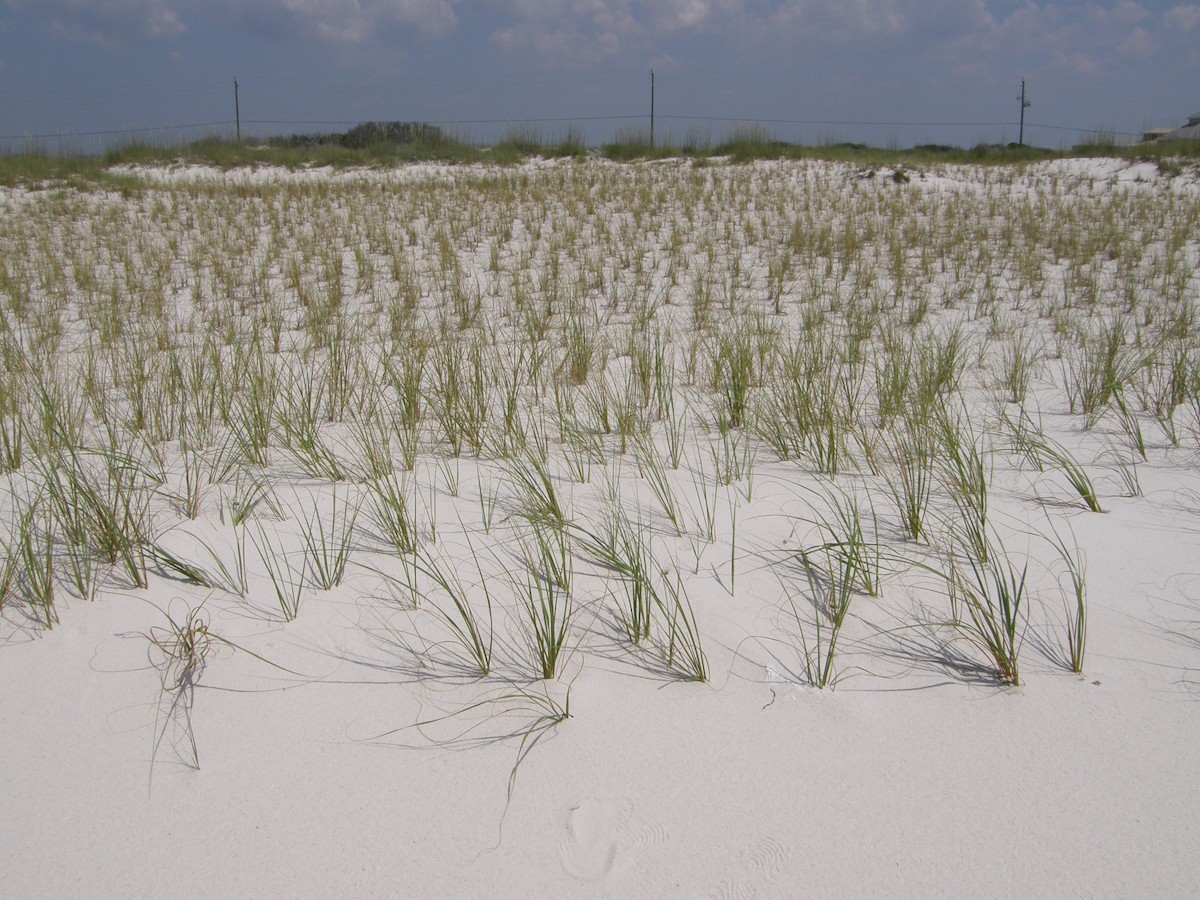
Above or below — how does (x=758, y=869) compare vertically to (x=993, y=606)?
below

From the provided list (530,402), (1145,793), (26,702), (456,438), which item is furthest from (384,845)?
(530,402)

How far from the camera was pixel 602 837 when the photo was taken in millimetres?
1417

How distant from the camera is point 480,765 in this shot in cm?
158

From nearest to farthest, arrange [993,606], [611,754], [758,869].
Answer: [758,869], [611,754], [993,606]

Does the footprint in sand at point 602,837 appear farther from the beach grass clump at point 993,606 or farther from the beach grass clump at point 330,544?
the beach grass clump at point 330,544

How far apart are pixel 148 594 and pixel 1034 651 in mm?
2331

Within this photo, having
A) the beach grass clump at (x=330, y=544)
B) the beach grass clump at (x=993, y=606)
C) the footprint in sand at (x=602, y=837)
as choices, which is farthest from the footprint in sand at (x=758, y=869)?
the beach grass clump at (x=330, y=544)

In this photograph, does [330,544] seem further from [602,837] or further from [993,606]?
[993,606]

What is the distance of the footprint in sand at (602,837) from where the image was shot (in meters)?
1.37

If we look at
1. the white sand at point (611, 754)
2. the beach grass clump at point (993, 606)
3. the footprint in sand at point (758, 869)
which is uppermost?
the beach grass clump at point (993, 606)

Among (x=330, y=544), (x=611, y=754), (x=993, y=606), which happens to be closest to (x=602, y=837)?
(x=611, y=754)

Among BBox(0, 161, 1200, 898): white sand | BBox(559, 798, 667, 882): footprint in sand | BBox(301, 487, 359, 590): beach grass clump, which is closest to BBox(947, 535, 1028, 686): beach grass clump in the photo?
BBox(0, 161, 1200, 898): white sand

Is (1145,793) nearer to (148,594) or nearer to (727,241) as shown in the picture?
(148,594)

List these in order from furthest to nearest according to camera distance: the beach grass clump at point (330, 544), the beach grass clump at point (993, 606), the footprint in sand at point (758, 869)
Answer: the beach grass clump at point (330, 544), the beach grass clump at point (993, 606), the footprint in sand at point (758, 869)
